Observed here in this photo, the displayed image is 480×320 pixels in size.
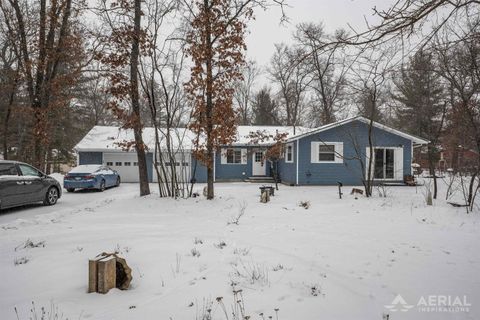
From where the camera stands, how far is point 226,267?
4453 millimetres

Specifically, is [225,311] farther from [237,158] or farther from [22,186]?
[237,158]

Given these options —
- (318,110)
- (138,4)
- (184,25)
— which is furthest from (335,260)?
(318,110)

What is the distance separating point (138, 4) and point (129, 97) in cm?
348

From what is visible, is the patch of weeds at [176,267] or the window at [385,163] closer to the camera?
the patch of weeds at [176,267]

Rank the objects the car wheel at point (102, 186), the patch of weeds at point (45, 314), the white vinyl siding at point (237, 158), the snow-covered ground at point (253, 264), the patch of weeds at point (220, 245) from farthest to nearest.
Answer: the white vinyl siding at point (237, 158), the car wheel at point (102, 186), the patch of weeds at point (220, 245), the snow-covered ground at point (253, 264), the patch of weeds at point (45, 314)

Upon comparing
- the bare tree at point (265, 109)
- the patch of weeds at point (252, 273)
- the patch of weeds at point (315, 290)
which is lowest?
the patch of weeds at point (315, 290)

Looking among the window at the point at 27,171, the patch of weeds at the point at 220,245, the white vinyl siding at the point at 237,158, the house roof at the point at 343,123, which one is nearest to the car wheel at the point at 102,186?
the window at the point at 27,171

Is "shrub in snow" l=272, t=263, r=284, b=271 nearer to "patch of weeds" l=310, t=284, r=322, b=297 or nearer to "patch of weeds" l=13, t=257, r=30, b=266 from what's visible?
"patch of weeds" l=310, t=284, r=322, b=297

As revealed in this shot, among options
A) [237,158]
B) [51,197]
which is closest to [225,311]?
[51,197]

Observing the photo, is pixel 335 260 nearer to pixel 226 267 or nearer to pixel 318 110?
pixel 226 267

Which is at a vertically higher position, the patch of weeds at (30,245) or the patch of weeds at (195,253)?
the patch of weeds at (195,253)

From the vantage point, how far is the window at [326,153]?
61.3ft

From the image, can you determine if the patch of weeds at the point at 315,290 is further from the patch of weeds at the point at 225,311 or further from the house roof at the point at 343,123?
the house roof at the point at 343,123

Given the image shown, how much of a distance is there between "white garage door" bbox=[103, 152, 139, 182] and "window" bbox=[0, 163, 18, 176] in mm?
11343
